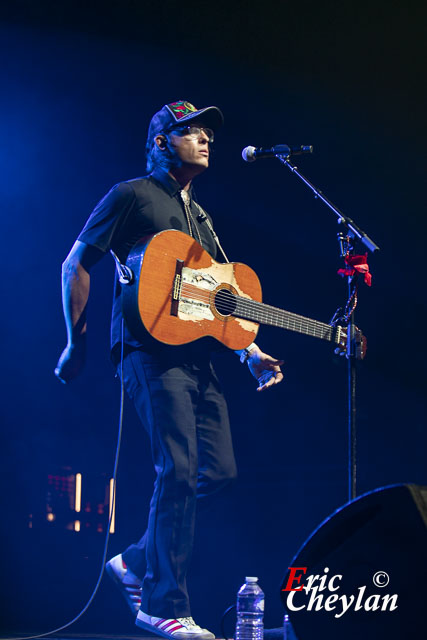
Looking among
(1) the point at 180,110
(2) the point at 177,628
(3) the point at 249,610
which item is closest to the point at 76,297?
(1) the point at 180,110

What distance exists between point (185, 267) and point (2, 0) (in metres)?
2.51

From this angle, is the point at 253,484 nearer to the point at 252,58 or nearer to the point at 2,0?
the point at 252,58

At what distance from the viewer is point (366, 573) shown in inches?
58.0

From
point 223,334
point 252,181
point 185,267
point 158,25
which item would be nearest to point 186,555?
point 223,334

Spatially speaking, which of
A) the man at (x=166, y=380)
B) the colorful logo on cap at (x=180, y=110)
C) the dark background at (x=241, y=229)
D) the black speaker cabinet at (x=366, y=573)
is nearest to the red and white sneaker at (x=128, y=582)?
the man at (x=166, y=380)

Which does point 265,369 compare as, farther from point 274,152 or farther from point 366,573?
point 366,573

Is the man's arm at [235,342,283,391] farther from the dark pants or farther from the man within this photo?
the dark pants

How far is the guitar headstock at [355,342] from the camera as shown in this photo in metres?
3.01

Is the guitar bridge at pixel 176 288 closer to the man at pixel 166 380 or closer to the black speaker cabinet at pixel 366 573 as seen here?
the man at pixel 166 380

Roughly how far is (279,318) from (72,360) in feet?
3.17

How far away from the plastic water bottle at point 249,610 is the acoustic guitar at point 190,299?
3.49ft

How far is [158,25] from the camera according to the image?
4301 mm

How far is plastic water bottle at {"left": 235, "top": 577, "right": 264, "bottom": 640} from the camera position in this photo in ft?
9.21

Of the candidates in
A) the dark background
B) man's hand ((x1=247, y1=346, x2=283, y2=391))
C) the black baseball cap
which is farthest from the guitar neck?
the dark background
